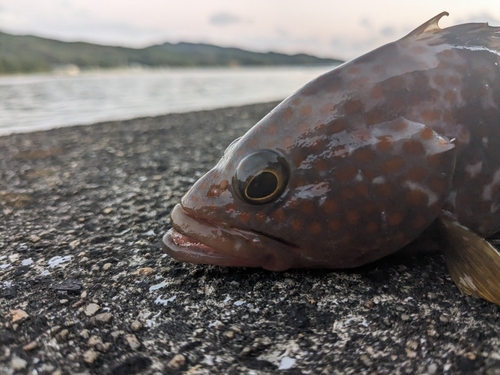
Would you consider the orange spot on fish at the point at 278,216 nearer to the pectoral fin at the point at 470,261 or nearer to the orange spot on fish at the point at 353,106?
the orange spot on fish at the point at 353,106

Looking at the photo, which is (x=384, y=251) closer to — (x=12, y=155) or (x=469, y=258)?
(x=469, y=258)

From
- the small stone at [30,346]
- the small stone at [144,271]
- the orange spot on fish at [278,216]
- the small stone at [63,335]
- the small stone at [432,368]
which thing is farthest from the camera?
the small stone at [144,271]

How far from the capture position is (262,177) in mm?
2391

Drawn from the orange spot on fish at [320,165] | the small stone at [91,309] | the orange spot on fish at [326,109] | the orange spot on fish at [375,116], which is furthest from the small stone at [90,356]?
the orange spot on fish at [375,116]

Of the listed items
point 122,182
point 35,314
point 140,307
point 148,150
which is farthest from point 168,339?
point 148,150

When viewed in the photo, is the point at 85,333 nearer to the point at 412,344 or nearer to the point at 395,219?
the point at 412,344

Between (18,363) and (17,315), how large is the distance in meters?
0.51

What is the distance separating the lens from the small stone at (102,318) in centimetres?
246

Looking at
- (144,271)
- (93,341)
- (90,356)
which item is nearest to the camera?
(90,356)

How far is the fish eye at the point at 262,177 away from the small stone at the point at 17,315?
1.52 metres

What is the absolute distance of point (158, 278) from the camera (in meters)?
2.95

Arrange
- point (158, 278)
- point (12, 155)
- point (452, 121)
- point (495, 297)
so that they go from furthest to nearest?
1. point (12, 155)
2. point (158, 278)
3. point (452, 121)
4. point (495, 297)

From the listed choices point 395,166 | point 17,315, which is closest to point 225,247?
point 395,166

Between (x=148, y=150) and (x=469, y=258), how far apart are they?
256 inches
